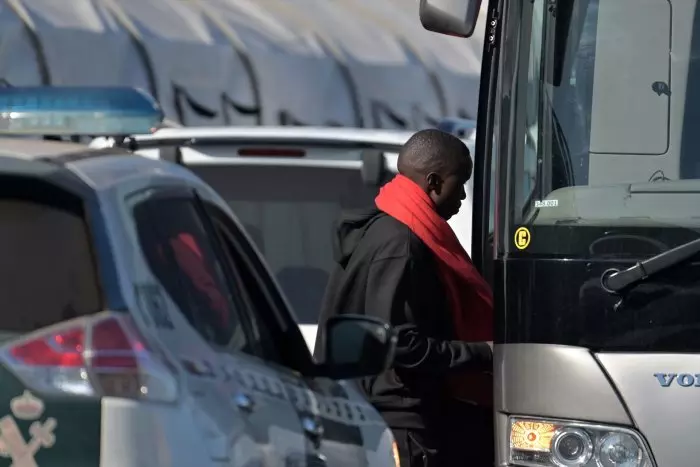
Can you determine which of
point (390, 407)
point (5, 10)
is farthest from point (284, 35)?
point (390, 407)

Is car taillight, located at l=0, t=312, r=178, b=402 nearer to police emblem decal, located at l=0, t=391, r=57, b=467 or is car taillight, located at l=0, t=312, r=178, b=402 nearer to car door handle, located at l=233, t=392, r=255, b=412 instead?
police emblem decal, located at l=0, t=391, r=57, b=467

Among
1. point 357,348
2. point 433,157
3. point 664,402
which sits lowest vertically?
point 664,402

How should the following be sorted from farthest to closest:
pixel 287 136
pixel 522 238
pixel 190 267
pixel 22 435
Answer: pixel 287 136, pixel 522 238, pixel 190 267, pixel 22 435

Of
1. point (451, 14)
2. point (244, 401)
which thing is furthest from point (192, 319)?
point (451, 14)

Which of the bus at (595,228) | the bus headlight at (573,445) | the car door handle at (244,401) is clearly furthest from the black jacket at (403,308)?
the car door handle at (244,401)

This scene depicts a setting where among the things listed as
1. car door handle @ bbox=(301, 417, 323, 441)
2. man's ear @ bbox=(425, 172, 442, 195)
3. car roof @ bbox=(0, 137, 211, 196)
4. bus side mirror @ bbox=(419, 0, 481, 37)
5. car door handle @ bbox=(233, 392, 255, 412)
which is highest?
bus side mirror @ bbox=(419, 0, 481, 37)

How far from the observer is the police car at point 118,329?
2500 mm

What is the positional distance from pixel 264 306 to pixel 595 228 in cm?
100

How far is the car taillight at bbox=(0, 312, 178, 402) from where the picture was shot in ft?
8.21

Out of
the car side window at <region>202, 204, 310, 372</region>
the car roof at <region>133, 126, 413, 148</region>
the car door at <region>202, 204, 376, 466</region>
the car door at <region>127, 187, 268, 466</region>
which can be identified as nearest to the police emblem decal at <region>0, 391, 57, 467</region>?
the car door at <region>127, 187, 268, 466</region>

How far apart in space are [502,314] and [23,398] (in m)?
2.12

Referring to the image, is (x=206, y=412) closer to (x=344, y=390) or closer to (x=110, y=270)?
(x=110, y=270)

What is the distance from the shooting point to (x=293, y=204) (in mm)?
6039

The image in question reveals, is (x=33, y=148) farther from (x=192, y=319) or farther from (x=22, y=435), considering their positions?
(x=22, y=435)
